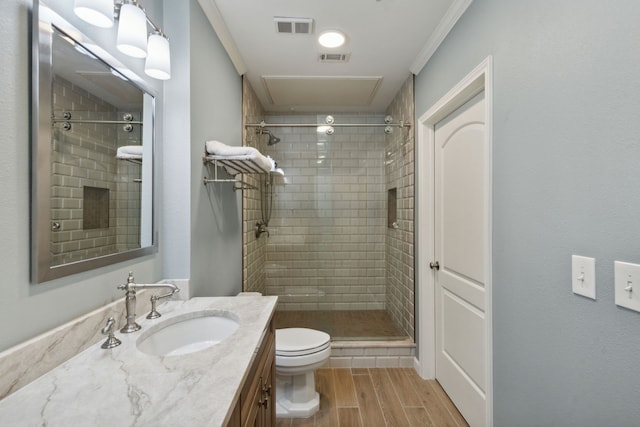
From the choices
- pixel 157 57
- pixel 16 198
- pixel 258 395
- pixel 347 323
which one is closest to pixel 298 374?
pixel 258 395

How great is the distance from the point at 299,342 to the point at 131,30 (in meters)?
1.88

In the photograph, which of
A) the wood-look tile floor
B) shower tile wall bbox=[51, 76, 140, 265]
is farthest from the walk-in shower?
shower tile wall bbox=[51, 76, 140, 265]

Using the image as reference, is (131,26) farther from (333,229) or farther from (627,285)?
(333,229)

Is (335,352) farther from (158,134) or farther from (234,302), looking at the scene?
(158,134)

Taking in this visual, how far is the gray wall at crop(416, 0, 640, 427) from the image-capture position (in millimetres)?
813

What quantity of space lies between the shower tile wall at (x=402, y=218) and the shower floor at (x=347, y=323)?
12cm

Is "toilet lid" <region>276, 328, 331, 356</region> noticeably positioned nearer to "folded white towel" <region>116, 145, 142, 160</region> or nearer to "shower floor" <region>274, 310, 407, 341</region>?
"shower floor" <region>274, 310, 407, 341</region>

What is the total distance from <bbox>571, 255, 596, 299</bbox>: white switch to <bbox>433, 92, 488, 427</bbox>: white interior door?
1.69 feet

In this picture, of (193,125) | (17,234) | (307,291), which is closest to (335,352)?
(307,291)

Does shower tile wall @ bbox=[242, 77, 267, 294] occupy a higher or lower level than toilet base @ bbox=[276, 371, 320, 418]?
higher

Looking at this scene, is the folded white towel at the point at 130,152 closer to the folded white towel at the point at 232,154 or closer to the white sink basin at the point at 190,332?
the folded white towel at the point at 232,154

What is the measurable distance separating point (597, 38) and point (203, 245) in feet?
6.02

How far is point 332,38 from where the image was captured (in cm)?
207

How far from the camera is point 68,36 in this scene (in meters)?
0.94
